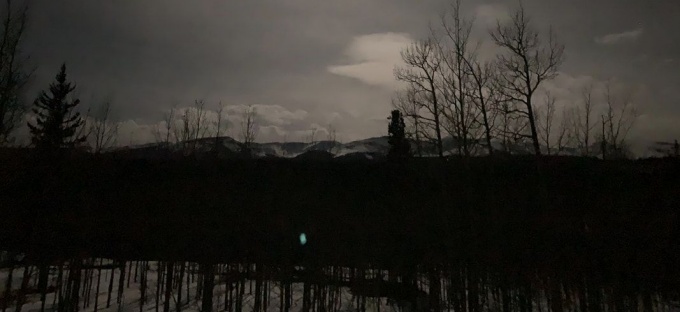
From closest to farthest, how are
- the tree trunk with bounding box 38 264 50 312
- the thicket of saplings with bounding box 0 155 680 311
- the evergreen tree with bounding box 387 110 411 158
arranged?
the thicket of saplings with bounding box 0 155 680 311 → the tree trunk with bounding box 38 264 50 312 → the evergreen tree with bounding box 387 110 411 158

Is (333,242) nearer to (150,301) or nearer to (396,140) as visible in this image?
(150,301)

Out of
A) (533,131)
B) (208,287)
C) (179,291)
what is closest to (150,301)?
→ (179,291)

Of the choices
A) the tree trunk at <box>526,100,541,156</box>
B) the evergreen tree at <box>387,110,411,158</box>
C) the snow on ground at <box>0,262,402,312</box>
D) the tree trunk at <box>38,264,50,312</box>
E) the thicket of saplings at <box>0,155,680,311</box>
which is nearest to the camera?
the thicket of saplings at <box>0,155,680,311</box>

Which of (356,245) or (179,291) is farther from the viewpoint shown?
(356,245)

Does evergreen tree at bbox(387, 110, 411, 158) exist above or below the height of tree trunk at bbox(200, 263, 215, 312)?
above

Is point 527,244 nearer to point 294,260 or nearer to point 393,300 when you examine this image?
point 393,300

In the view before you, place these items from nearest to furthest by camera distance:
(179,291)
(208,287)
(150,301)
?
(179,291) → (208,287) → (150,301)

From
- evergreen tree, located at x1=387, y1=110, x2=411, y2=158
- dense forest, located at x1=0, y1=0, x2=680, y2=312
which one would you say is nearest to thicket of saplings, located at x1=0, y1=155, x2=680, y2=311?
dense forest, located at x1=0, y1=0, x2=680, y2=312

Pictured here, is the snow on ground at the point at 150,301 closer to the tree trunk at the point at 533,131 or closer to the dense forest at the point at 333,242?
the dense forest at the point at 333,242

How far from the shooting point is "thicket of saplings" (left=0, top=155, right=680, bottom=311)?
902 cm

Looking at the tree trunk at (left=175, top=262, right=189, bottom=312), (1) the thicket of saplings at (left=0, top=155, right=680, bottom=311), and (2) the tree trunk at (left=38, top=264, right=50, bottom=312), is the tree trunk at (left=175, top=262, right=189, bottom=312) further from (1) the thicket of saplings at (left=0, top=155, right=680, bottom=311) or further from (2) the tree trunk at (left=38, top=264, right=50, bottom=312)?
(2) the tree trunk at (left=38, top=264, right=50, bottom=312)

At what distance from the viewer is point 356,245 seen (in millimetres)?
10109

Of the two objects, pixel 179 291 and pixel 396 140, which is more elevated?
pixel 396 140

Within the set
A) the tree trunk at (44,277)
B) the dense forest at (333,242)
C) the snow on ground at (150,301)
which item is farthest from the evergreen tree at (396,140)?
the tree trunk at (44,277)
